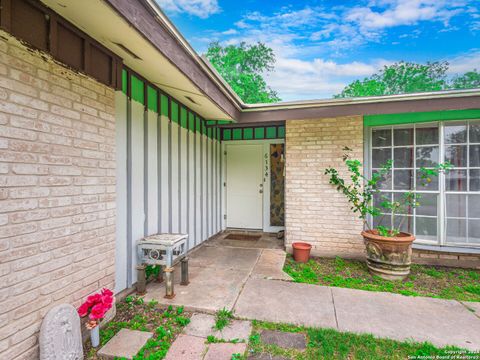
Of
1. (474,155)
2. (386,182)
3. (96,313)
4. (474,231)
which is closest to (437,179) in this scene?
(474,155)

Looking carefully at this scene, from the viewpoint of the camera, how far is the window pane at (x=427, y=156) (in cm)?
369

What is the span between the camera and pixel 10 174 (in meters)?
1.42

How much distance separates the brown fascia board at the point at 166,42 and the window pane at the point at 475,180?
3947 mm

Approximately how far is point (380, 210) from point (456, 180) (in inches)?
45.2

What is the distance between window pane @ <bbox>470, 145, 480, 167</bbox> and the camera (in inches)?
139

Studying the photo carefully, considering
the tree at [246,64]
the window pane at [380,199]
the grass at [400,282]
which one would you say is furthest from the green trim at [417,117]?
the tree at [246,64]

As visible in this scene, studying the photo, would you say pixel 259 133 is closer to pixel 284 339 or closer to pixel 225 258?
pixel 225 258

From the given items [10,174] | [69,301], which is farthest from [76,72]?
[69,301]

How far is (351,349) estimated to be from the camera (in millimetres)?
1865

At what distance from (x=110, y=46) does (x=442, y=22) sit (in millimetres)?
15304

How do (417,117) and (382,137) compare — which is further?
(382,137)

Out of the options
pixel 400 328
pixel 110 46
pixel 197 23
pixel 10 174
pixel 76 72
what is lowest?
pixel 400 328

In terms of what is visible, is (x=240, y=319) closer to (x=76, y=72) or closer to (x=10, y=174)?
(x=10, y=174)

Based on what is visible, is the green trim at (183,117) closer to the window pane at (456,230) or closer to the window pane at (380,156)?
the window pane at (380,156)
